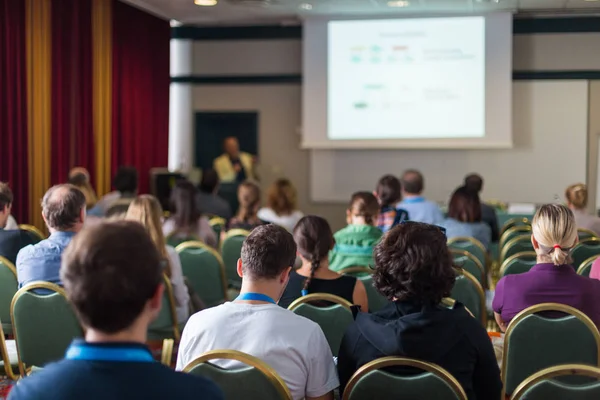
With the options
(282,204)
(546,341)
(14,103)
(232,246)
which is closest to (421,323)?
(546,341)

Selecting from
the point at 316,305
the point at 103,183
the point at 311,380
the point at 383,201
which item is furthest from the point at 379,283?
the point at 103,183

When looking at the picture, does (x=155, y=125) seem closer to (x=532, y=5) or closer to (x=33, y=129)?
(x=33, y=129)

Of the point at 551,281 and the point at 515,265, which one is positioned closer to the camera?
the point at 551,281

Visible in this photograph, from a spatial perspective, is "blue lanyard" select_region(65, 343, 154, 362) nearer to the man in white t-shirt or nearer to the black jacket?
the man in white t-shirt

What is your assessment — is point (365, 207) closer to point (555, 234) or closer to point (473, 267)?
point (473, 267)

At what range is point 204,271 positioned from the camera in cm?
555

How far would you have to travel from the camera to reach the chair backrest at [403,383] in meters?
2.28

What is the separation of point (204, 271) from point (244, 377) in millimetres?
3261

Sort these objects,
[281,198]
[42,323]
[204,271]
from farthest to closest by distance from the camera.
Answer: [281,198]
[204,271]
[42,323]

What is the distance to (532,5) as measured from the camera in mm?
9711

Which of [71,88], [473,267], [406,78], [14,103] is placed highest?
[406,78]

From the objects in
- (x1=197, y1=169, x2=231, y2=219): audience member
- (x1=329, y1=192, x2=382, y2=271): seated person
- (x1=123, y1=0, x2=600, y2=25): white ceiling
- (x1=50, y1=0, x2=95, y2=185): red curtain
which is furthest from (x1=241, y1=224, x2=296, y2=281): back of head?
(x1=123, y1=0, x2=600, y2=25): white ceiling

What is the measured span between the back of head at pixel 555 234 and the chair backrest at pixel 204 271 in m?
2.41

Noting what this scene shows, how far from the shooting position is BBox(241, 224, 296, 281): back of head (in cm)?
273
